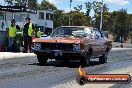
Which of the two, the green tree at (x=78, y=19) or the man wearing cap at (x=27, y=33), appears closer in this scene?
the man wearing cap at (x=27, y=33)

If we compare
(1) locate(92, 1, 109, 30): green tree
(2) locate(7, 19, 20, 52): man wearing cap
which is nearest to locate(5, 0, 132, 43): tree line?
(1) locate(92, 1, 109, 30): green tree

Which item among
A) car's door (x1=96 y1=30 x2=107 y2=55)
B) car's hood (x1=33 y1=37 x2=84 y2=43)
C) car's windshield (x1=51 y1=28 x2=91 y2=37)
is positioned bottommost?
car's door (x1=96 y1=30 x2=107 y2=55)

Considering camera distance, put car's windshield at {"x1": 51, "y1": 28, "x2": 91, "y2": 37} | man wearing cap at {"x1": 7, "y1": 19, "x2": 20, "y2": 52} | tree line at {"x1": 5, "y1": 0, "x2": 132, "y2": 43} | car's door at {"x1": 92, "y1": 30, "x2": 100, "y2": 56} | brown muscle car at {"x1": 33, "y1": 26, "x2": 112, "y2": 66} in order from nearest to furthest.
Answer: brown muscle car at {"x1": 33, "y1": 26, "x2": 112, "y2": 66}
car's windshield at {"x1": 51, "y1": 28, "x2": 91, "y2": 37}
car's door at {"x1": 92, "y1": 30, "x2": 100, "y2": 56}
man wearing cap at {"x1": 7, "y1": 19, "x2": 20, "y2": 52}
tree line at {"x1": 5, "y1": 0, "x2": 132, "y2": 43}

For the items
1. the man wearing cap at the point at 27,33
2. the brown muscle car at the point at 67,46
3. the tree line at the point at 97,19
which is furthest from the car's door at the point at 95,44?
the tree line at the point at 97,19

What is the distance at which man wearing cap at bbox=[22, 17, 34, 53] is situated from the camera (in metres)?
21.2

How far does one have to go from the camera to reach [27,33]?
70.2 ft

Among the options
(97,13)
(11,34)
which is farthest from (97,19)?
(11,34)

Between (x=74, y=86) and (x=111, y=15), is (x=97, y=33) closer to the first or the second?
(x=74, y=86)

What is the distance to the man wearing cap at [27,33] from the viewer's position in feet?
69.5

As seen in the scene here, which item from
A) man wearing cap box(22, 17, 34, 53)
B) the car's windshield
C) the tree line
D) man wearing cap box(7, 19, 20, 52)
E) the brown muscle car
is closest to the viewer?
the brown muscle car

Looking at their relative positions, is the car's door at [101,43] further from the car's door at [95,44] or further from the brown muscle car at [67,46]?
the brown muscle car at [67,46]

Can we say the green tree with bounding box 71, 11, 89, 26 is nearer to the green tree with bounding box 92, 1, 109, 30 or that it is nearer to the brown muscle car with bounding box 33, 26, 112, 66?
the green tree with bounding box 92, 1, 109, 30

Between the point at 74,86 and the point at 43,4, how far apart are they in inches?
3859

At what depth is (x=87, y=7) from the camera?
106 meters
